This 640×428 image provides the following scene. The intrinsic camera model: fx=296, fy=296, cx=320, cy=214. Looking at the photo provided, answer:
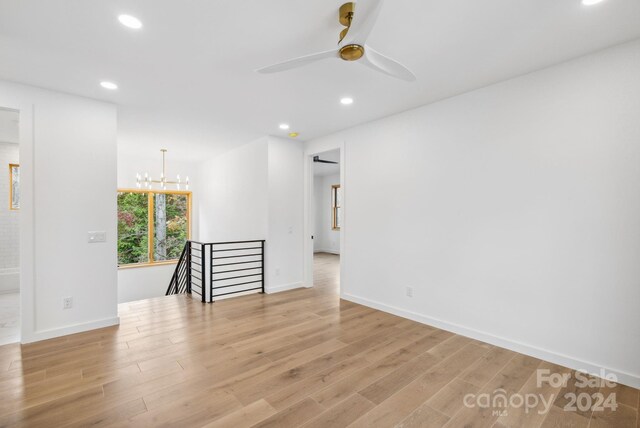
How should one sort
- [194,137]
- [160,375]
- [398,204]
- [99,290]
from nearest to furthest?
[160,375] < [99,290] < [398,204] < [194,137]

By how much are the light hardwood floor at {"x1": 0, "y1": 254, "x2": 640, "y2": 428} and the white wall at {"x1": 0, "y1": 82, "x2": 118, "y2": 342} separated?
0.29 metres

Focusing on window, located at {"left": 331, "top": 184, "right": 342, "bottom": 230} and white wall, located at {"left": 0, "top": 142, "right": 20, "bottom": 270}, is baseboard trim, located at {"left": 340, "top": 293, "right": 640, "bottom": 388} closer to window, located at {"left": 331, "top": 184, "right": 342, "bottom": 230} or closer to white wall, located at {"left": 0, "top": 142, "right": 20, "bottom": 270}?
white wall, located at {"left": 0, "top": 142, "right": 20, "bottom": 270}

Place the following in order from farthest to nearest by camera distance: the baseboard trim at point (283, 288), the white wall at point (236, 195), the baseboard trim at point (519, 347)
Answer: the white wall at point (236, 195)
the baseboard trim at point (283, 288)
the baseboard trim at point (519, 347)

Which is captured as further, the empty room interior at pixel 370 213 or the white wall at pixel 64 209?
the white wall at pixel 64 209

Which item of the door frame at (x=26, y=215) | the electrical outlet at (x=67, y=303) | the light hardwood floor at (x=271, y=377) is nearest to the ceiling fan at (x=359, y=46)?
the light hardwood floor at (x=271, y=377)

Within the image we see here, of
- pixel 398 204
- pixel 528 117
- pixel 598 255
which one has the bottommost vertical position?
pixel 598 255

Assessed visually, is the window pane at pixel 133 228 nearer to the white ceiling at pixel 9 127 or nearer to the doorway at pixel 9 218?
the doorway at pixel 9 218

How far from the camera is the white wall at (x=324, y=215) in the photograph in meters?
10.4

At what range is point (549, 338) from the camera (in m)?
2.63

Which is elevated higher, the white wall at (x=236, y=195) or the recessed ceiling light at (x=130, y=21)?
the recessed ceiling light at (x=130, y=21)

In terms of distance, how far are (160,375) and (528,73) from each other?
417 centimetres

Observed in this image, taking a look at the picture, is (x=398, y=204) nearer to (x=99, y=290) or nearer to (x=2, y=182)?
(x=99, y=290)

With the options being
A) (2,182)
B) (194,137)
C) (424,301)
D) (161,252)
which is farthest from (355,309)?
(2,182)

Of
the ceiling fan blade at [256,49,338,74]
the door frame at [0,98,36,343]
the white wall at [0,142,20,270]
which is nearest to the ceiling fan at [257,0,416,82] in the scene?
the ceiling fan blade at [256,49,338,74]
